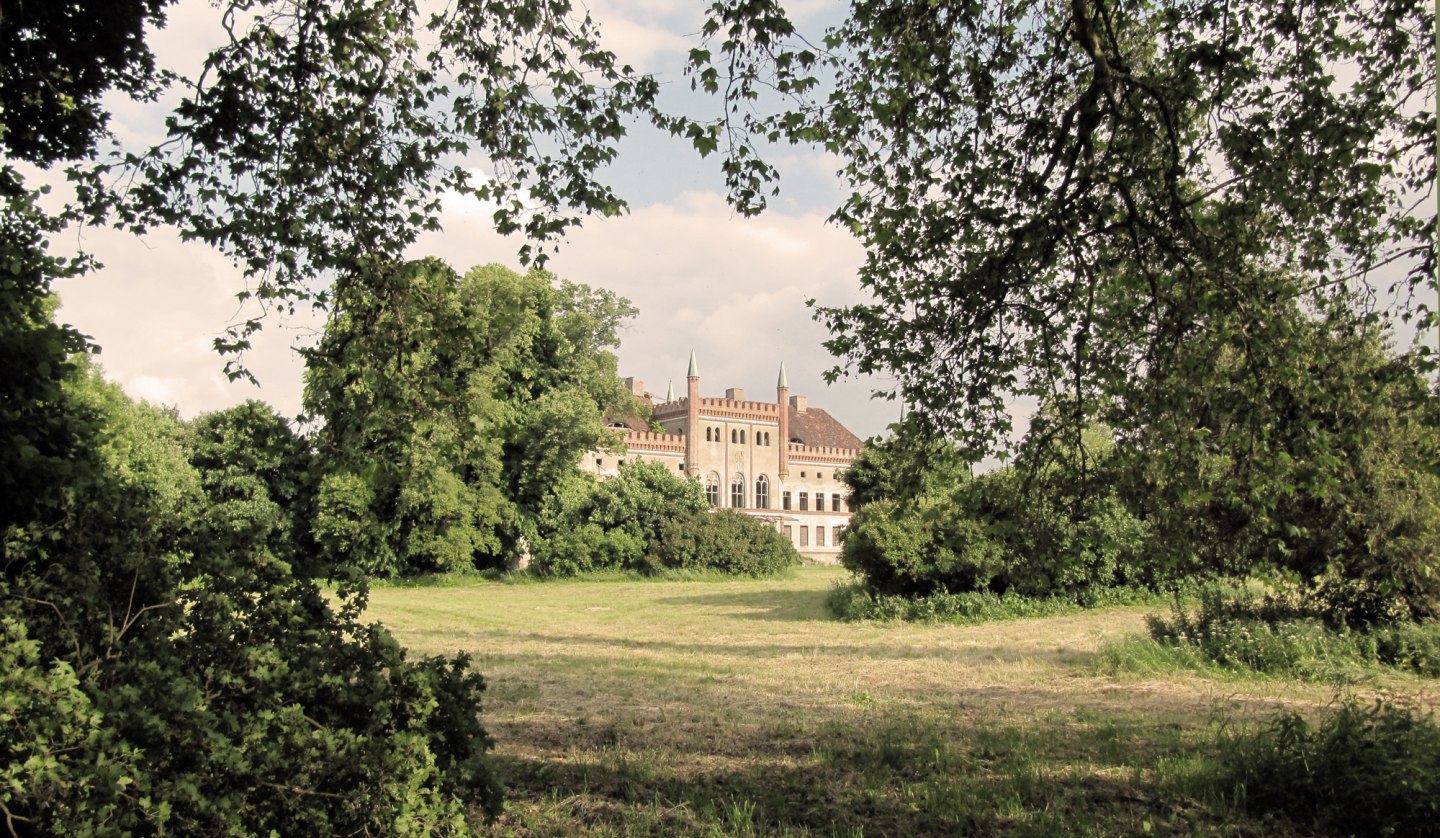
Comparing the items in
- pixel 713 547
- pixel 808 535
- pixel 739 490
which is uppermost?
pixel 739 490

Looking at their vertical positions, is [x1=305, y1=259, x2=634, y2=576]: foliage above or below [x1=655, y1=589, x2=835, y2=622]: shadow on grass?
above

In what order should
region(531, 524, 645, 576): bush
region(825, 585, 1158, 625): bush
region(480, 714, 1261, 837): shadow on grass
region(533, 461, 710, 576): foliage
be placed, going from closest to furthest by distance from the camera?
region(480, 714, 1261, 837): shadow on grass
region(825, 585, 1158, 625): bush
region(531, 524, 645, 576): bush
region(533, 461, 710, 576): foliage

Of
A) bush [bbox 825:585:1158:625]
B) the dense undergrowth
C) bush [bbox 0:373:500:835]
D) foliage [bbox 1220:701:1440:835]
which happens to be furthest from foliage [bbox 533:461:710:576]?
bush [bbox 0:373:500:835]

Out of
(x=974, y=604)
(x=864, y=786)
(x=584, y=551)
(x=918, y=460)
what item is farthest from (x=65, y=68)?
(x=584, y=551)

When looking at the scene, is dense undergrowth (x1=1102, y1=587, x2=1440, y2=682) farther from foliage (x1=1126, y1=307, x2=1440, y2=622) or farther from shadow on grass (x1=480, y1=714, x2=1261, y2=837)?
shadow on grass (x1=480, y1=714, x2=1261, y2=837)

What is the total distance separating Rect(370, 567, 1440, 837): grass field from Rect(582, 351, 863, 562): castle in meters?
62.9

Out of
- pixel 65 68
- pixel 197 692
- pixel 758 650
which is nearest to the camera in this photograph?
pixel 197 692

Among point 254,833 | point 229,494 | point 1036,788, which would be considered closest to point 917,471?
point 1036,788

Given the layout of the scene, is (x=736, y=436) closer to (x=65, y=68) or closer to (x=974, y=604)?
(x=974, y=604)

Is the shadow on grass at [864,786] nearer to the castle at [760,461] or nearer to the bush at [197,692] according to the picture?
the bush at [197,692]

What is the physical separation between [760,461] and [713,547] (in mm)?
39969

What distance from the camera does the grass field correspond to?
626 cm

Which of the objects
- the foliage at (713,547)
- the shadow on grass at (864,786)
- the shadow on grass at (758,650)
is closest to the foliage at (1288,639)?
the shadow on grass at (758,650)

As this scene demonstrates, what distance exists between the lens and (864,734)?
347 inches
